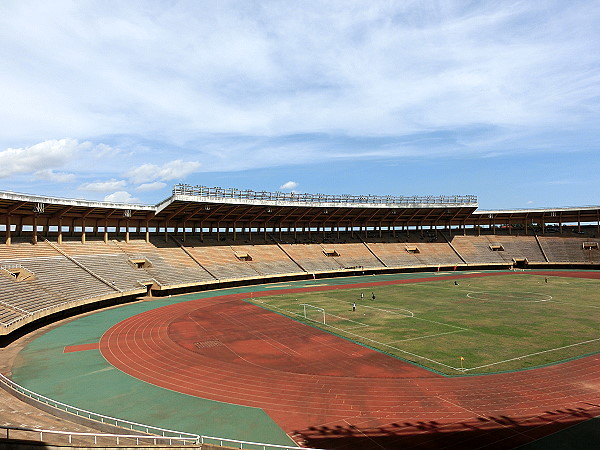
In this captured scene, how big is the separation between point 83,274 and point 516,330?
41.7 m

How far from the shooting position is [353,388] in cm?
1850

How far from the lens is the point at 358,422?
15055mm

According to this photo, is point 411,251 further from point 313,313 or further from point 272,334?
point 272,334

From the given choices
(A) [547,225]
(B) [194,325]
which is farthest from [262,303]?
(A) [547,225]

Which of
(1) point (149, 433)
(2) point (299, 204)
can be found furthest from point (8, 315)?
(2) point (299, 204)

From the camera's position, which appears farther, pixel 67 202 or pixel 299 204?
pixel 299 204

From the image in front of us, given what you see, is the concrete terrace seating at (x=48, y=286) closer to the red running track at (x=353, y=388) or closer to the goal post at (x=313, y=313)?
the red running track at (x=353, y=388)

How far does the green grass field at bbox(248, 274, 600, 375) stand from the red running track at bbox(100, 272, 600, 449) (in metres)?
1.85

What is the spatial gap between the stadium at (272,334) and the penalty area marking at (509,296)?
13.0 inches

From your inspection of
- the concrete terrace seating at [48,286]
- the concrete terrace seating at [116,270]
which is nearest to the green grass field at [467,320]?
the concrete terrace seating at [116,270]

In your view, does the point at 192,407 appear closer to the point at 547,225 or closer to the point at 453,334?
the point at 453,334

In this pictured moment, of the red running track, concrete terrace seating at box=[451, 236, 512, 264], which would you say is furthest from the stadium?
concrete terrace seating at box=[451, 236, 512, 264]

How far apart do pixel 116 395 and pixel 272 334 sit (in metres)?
12.8

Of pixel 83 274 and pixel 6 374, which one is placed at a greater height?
pixel 83 274
